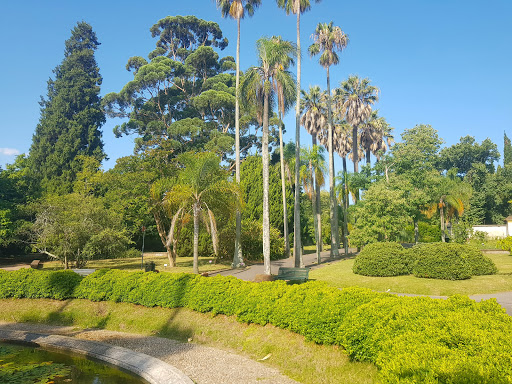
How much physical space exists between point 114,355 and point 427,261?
45.8ft

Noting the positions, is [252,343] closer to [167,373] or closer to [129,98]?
[167,373]

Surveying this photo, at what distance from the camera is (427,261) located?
17484 mm

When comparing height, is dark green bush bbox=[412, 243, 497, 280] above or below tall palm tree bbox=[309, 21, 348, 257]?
below

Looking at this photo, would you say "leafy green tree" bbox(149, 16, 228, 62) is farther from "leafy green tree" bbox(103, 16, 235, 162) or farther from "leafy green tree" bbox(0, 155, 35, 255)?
"leafy green tree" bbox(0, 155, 35, 255)

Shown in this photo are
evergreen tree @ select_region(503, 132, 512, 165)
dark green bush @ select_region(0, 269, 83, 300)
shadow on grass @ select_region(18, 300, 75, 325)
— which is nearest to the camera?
shadow on grass @ select_region(18, 300, 75, 325)

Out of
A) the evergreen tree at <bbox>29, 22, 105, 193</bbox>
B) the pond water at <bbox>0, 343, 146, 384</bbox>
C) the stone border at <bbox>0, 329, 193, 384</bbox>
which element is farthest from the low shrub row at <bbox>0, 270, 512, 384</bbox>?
the evergreen tree at <bbox>29, 22, 105, 193</bbox>

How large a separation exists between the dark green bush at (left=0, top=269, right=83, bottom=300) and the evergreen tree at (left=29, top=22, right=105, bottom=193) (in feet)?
102

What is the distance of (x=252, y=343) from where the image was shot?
977 cm

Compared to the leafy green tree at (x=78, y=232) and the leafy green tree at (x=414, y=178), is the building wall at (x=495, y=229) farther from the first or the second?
the leafy green tree at (x=78, y=232)

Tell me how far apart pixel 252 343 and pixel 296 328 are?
1345 mm

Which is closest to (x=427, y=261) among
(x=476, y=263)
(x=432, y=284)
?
(x=432, y=284)

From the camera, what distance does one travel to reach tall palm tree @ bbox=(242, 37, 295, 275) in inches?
851

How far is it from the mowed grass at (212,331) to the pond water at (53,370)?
2.29 metres

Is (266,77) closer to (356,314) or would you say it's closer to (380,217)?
(380,217)
